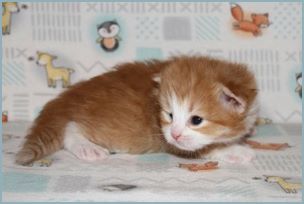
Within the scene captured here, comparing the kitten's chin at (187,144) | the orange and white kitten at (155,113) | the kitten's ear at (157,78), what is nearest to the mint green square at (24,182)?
the orange and white kitten at (155,113)

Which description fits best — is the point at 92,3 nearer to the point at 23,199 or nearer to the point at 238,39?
the point at 238,39

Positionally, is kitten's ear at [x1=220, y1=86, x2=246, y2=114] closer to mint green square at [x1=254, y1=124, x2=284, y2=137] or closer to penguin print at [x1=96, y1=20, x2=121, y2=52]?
mint green square at [x1=254, y1=124, x2=284, y2=137]

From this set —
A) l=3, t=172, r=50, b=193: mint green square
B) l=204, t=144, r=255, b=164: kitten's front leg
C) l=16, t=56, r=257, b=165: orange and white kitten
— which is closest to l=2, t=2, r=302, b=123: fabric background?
l=16, t=56, r=257, b=165: orange and white kitten

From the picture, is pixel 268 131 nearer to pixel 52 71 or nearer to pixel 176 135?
pixel 176 135

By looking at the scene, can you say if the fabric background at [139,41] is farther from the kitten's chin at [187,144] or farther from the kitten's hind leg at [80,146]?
the kitten's chin at [187,144]

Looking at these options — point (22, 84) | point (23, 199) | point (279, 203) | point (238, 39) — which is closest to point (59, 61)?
point (22, 84)

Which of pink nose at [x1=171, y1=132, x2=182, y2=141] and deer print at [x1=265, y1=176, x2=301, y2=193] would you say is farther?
pink nose at [x1=171, y1=132, x2=182, y2=141]

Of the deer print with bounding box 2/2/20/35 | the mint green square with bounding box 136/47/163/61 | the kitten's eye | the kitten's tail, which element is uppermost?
the deer print with bounding box 2/2/20/35
